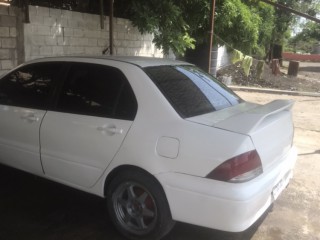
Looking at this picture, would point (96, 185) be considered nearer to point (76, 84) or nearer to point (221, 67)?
point (76, 84)

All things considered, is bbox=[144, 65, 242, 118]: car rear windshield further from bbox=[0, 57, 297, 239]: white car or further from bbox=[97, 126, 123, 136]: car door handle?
bbox=[97, 126, 123, 136]: car door handle

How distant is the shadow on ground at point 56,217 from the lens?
3662mm

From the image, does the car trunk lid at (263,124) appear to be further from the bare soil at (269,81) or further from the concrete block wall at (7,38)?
the bare soil at (269,81)

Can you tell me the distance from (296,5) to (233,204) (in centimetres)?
2468

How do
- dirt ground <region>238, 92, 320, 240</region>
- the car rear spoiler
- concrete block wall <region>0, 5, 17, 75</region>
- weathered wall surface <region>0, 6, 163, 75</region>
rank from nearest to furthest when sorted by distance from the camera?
the car rear spoiler < dirt ground <region>238, 92, 320, 240</region> < concrete block wall <region>0, 5, 17, 75</region> < weathered wall surface <region>0, 6, 163, 75</region>

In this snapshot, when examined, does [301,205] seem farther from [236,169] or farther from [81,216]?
[81,216]

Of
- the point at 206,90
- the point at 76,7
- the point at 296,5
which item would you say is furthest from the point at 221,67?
the point at 206,90

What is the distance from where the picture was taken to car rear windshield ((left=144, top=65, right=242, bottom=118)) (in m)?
3.50

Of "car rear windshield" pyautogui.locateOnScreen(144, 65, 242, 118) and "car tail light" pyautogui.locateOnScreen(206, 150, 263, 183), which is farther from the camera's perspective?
"car rear windshield" pyautogui.locateOnScreen(144, 65, 242, 118)

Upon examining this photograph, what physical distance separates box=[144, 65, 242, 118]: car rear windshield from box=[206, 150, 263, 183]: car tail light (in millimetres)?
553

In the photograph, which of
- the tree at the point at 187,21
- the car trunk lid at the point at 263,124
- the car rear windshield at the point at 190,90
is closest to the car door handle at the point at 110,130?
the car rear windshield at the point at 190,90

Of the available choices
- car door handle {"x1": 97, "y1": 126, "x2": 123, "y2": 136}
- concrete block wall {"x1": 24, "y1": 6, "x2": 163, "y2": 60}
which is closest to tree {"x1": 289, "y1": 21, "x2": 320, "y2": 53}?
concrete block wall {"x1": 24, "y1": 6, "x2": 163, "y2": 60}

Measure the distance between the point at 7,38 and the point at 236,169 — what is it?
5.00m

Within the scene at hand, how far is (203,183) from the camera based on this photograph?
3.08 meters
